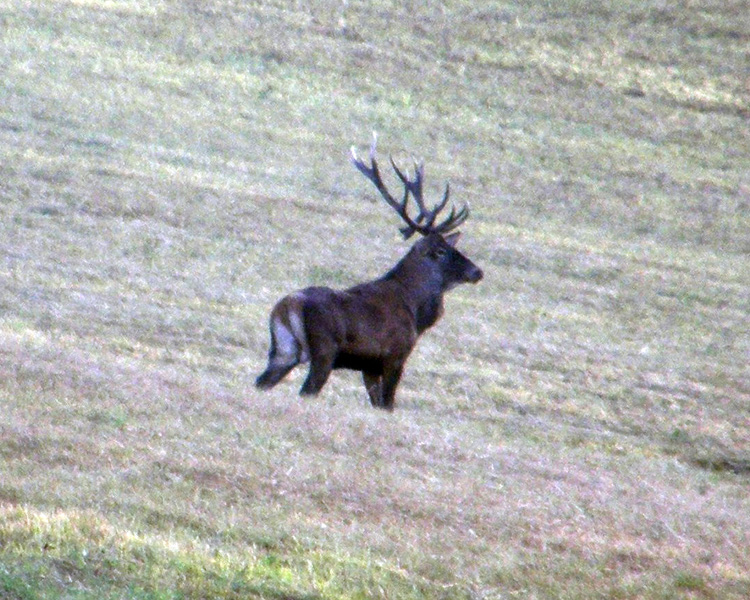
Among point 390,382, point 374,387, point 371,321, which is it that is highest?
point 371,321

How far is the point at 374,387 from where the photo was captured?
1224 cm

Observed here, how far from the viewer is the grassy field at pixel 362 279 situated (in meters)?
7.11

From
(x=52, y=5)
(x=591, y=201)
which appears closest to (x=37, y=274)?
(x=591, y=201)

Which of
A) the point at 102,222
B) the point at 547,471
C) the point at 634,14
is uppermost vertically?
the point at 634,14

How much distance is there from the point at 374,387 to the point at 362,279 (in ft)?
24.8

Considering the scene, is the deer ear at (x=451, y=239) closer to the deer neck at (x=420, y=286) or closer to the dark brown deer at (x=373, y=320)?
the dark brown deer at (x=373, y=320)

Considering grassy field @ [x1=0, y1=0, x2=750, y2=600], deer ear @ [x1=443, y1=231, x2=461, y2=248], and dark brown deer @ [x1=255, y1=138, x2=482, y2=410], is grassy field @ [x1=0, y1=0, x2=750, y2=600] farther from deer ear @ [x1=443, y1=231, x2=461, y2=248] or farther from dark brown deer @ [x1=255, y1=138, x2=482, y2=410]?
deer ear @ [x1=443, y1=231, x2=461, y2=248]

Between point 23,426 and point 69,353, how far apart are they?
116 inches

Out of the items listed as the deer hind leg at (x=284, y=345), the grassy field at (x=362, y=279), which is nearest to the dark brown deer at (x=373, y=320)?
the deer hind leg at (x=284, y=345)

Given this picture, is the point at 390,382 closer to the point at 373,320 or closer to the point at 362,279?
the point at 373,320

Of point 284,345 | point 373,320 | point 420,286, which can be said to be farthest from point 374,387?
point 284,345

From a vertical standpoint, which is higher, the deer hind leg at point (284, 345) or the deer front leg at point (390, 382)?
the deer hind leg at point (284, 345)

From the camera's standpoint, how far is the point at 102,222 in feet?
67.2

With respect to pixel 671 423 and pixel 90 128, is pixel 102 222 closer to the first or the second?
pixel 90 128
